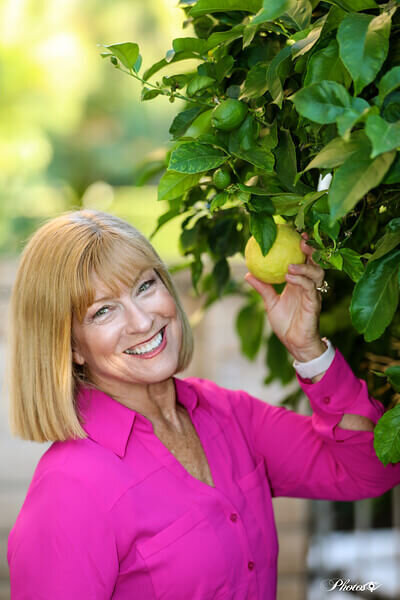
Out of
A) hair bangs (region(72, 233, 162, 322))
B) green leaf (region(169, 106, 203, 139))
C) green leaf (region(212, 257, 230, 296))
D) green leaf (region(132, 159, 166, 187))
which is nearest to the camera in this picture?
green leaf (region(169, 106, 203, 139))

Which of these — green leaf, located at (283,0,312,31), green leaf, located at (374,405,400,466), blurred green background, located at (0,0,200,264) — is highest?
green leaf, located at (283,0,312,31)

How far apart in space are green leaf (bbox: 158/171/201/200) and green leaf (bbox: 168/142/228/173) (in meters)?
0.04

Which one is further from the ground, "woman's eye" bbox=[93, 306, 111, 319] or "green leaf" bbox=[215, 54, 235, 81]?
"green leaf" bbox=[215, 54, 235, 81]

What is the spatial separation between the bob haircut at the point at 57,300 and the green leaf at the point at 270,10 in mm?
557

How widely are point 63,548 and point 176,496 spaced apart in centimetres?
20

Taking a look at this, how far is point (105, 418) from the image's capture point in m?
1.17

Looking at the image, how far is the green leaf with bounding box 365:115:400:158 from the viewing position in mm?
562

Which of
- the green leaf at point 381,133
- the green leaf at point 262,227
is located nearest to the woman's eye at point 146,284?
the green leaf at point 262,227

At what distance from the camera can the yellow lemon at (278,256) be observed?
993 millimetres

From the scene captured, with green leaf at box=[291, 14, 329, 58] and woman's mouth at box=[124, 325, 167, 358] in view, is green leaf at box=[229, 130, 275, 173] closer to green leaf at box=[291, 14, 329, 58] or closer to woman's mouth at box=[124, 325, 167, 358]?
green leaf at box=[291, 14, 329, 58]

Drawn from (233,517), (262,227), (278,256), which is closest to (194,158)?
(262,227)

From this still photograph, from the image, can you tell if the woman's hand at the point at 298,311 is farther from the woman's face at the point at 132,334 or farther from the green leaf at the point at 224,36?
the green leaf at the point at 224,36

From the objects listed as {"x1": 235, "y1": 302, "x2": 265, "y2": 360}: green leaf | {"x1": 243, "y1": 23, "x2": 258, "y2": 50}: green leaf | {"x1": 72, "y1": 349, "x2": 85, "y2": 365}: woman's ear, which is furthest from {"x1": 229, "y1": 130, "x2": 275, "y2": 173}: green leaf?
{"x1": 235, "y1": 302, "x2": 265, "y2": 360}: green leaf

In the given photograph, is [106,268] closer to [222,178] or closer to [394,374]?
[222,178]
